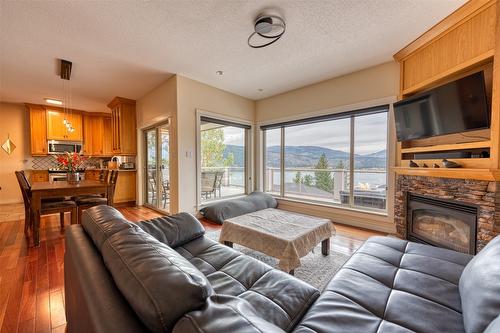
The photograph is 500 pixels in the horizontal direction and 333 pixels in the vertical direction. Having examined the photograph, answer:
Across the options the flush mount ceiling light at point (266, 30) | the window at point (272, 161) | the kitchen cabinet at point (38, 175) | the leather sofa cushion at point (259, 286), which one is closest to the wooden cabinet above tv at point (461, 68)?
the flush mount ceiling light at point (266, 30)

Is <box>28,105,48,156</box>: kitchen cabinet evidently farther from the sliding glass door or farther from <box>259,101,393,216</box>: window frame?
<box>259,101,393,216</box>: window frame

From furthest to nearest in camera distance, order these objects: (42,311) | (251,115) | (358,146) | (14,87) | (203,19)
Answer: (251,115)
(14,87)
(358,146)
(203,19)
(42,311)

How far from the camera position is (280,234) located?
1.97 metres

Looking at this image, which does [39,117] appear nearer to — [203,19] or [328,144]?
[203,19]

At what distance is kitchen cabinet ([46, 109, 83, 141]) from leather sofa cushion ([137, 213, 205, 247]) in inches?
225

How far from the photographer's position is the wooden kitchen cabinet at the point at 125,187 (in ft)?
16.1

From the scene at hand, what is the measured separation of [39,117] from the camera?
5262mm

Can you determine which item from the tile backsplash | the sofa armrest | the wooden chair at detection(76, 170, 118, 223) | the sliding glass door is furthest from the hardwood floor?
the tile backsplash

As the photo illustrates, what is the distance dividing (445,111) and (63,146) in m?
7.87

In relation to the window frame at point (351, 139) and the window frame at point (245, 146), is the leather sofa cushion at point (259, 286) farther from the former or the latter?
the window frame at point (351, 139)

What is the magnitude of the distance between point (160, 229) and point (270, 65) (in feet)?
9.25

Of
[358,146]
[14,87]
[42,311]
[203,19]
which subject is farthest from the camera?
[14,87]

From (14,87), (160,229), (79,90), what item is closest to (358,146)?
(160,229)

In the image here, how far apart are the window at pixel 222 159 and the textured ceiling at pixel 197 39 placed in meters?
1.08
